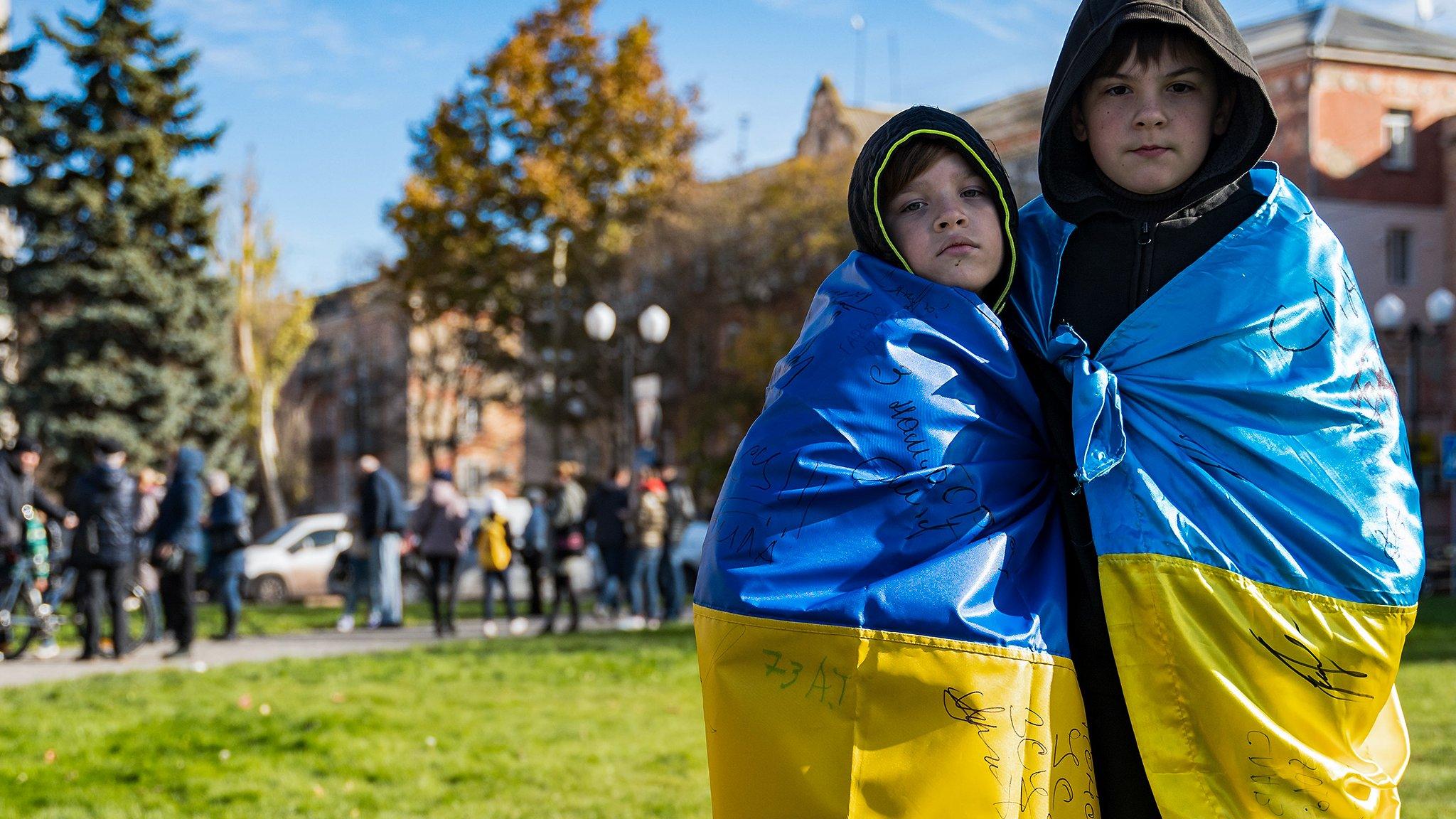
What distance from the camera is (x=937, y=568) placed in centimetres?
235

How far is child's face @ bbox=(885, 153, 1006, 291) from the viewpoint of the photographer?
2.69m

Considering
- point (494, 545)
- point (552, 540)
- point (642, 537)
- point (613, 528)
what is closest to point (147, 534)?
point (494, 545)

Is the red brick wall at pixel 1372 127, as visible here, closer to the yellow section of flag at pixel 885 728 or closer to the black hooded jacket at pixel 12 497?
the black hooded jacket at pixel 12 497

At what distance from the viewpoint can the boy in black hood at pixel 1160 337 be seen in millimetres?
2352

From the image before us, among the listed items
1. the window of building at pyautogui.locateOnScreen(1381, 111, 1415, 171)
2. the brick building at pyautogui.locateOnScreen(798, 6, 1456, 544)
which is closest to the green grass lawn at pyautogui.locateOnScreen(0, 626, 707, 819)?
the brick building at pyautogui.locateOnScreen(798, 6, 1456, 544)

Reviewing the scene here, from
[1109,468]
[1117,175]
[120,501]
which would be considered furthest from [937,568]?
[120,501]

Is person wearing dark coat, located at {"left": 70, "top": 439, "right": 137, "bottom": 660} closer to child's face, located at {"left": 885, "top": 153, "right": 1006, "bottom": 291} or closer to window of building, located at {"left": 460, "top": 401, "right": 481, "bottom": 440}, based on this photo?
child's face, located at {"left": 885, "top": 153, "right": 1006, "bottom": 291}

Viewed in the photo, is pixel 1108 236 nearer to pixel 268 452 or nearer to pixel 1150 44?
pixel 1150 44

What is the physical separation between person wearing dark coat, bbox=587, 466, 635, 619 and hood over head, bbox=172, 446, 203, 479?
4472 millimetres

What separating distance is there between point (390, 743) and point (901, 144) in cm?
536

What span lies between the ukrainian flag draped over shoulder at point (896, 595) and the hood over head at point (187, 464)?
38.0ft

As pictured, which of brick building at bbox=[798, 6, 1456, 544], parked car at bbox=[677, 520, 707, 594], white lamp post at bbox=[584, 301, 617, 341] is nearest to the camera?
parked car at bbox=[677, 520, 707, 594]

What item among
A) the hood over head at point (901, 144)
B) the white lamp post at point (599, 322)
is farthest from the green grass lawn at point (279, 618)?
the hood over head at point (901, 144)

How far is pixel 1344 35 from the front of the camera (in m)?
35.0
